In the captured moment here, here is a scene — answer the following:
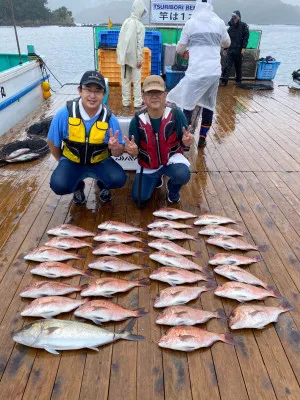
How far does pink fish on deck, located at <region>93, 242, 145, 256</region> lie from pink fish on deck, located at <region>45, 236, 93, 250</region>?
0.16 metres

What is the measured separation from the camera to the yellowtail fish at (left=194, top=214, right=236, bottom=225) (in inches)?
138

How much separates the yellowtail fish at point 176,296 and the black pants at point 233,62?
372 inches

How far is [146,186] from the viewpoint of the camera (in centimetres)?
387

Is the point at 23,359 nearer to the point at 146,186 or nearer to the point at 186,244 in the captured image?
the point at 186,244

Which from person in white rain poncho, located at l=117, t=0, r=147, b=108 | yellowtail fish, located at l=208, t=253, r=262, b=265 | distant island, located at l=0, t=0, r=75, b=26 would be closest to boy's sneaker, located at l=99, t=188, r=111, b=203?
yellowtail fish, located at l=208, t=253, r=262, b=265

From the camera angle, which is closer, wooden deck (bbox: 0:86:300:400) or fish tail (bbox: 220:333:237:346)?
wooden deck (bbox: 0:86:300:400)

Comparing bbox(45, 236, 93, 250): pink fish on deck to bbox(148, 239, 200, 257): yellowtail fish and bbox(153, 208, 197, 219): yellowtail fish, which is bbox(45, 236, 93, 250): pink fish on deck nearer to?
bbox(148, 239, 200, 257): yellowtail fish

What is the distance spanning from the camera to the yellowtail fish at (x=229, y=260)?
9.57 feet

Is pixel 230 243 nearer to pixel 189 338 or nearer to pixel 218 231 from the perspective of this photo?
pixel 218 231

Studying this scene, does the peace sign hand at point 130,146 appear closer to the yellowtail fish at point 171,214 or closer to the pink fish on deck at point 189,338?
the yellowtail fish at point 171,214

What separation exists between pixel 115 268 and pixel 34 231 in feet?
3.61

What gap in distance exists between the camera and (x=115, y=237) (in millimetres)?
3234

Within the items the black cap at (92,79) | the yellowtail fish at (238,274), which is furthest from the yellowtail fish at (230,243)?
the black cap at (92,79)

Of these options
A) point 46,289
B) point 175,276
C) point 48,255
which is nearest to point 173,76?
point 48,255
